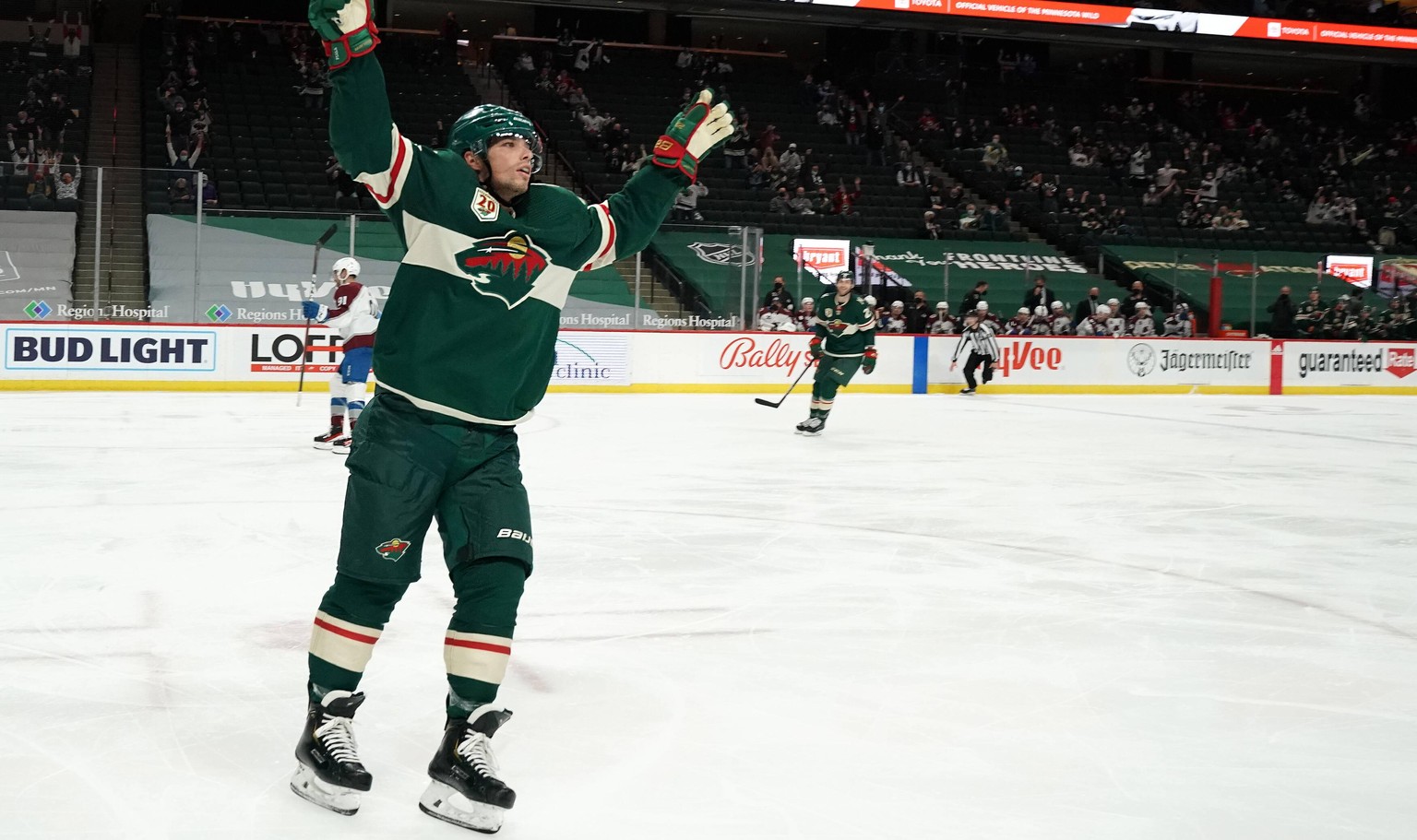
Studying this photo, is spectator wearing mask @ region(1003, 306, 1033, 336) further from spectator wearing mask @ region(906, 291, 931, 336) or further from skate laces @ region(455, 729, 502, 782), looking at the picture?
skate laces @ region(455, 729, 502, 782)

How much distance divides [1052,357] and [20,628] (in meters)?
16.6

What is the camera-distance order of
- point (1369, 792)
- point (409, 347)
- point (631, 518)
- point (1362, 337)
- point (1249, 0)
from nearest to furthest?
point (409, 347) < point (1369, 792) < point (631, 518) < point (1362, 337) < point (1249, 0)

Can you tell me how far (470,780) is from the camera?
8.72 ft

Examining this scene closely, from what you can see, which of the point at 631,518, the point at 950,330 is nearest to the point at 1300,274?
the point at 950,330

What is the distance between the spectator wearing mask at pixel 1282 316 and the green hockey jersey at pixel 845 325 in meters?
10.5

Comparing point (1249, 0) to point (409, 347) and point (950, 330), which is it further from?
point (409, 347)

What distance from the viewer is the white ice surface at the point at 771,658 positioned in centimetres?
281

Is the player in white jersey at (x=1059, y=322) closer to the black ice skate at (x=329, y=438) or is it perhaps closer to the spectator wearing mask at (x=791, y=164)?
the spectator wearing mask at (x=791, y=164)

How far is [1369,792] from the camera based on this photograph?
2.97m

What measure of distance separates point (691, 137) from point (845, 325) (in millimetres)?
9455

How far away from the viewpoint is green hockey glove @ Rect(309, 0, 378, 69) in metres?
2.53

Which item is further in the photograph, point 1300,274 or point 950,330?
point 1300,274

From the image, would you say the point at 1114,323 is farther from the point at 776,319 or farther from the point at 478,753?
the point at 478,753

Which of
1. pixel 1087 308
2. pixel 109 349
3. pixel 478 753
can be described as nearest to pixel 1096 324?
pixel 1087 308
